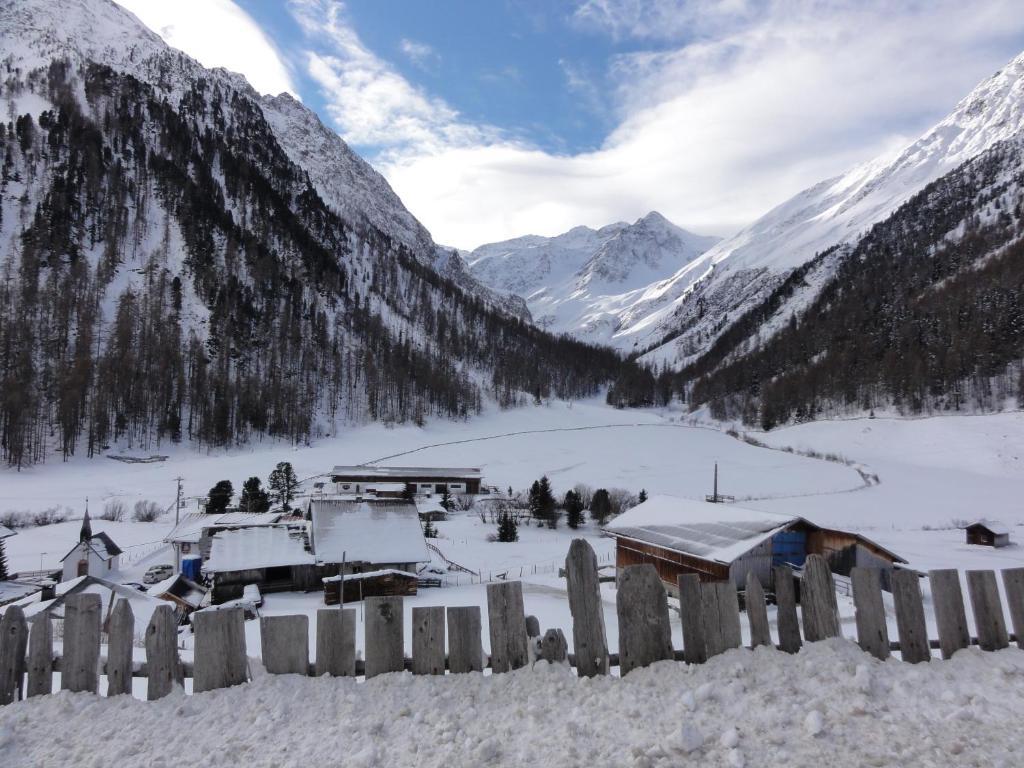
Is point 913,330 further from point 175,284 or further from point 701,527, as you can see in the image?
point 175,284

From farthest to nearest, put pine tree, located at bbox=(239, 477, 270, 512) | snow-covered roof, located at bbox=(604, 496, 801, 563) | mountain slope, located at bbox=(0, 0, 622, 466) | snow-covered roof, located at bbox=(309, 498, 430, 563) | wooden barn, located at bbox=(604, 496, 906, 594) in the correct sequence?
mountain slope, located at bbox=(0, 0, 622, 466), pine tree, located at bbox=(239, 477, 270, 512), snow-covered roof, located at bbox=(309, 498, 430, 563), snow-covered roof, located at bbox=(604, 496, 801, 563), wooden barn, located at bbox=(604, 496, 906, 594)

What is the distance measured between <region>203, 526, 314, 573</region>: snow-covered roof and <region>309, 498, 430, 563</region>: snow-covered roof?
1123mm

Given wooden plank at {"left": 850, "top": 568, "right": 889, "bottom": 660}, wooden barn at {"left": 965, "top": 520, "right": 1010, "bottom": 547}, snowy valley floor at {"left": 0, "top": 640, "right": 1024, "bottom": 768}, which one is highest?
wooden plank at {"left": 850, "top": 568, "right": 889, "bottom": 660}

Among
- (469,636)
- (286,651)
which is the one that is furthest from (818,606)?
(286,651)

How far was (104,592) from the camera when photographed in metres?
24.5

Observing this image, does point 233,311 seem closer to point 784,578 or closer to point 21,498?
point 21,498

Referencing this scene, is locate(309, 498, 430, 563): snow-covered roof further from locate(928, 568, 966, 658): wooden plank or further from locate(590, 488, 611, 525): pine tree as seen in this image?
locate(928, 568, 966, 658): wooden plank

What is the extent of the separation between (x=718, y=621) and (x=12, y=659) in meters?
4.83

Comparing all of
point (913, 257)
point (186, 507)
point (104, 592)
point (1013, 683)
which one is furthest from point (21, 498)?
point (913, 257)

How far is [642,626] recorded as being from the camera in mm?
4148

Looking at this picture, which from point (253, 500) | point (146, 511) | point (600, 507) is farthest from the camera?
point (253, 500)

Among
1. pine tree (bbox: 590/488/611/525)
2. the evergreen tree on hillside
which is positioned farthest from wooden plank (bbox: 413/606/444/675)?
pine tree (bbox: 590/488/611/525)

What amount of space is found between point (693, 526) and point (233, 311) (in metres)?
108

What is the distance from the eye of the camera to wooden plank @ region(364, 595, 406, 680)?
4031mm
